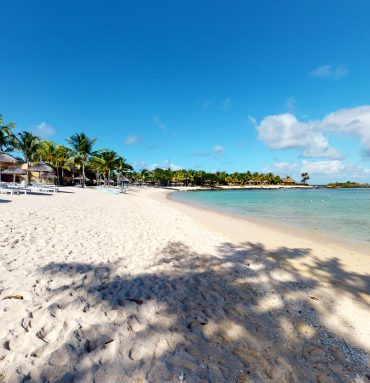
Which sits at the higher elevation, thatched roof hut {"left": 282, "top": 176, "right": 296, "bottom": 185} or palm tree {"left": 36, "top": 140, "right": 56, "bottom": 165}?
palm tree {"left": 36, "top": 140, "right": 56, "bottom": 165}

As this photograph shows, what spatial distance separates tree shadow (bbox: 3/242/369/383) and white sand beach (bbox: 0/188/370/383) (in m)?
0.01

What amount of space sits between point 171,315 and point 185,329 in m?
0.35

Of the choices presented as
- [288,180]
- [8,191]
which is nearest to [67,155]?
[8,191]

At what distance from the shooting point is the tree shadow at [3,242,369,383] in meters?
2.40

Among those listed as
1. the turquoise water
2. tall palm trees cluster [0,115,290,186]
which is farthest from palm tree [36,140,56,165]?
the turquoise water

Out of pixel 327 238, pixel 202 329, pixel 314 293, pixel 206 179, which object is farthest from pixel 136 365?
pixel 206 179

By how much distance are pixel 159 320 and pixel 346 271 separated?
5.25 meters

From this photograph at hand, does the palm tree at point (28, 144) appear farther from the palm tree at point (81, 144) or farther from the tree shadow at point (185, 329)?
the tree shadow at point (185, 329)

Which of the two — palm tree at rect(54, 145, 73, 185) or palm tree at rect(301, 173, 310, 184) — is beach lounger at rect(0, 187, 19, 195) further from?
palm tree at rect(301, 173, 310, 184)

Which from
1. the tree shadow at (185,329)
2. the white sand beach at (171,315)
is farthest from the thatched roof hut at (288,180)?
the tree shadow at (185,329)

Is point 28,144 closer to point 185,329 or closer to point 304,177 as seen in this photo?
point 185,329

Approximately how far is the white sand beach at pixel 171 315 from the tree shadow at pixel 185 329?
13mm

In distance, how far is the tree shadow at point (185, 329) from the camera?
2396mm

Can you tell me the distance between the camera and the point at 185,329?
3.06m
